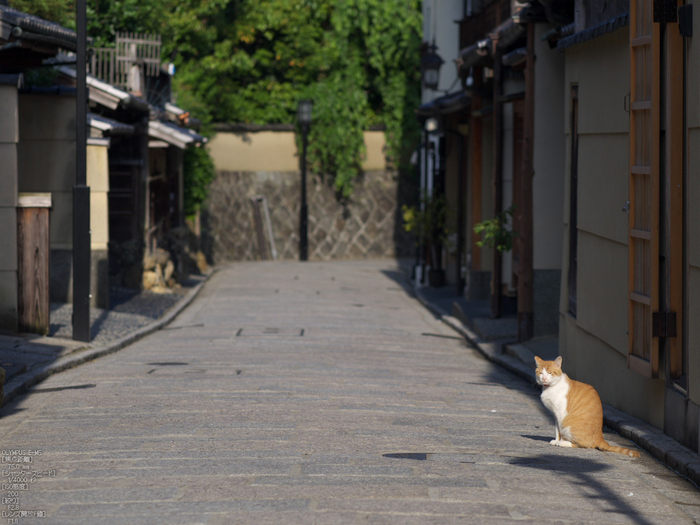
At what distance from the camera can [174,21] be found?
28.9 metres

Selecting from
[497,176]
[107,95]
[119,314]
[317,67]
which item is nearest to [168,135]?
[107,95]

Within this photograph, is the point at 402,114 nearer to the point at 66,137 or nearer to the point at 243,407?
the point at 66,137

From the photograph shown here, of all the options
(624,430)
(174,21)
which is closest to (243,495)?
(624,430)

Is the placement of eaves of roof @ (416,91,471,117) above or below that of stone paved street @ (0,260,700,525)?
above

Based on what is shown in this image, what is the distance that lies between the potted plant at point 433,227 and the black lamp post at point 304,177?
308 inches

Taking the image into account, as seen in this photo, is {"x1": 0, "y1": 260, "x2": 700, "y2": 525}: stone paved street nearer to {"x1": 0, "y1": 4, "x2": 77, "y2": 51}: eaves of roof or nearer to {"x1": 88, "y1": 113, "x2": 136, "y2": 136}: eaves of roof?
{"x1": 0, "y1": 4, "x2": 77, "y2": 51}: eaves of roof

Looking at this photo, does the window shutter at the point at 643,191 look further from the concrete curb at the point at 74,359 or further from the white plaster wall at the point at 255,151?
the white plaster wall at the point at 255,151

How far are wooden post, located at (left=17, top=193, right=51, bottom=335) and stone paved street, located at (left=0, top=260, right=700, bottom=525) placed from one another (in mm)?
1401

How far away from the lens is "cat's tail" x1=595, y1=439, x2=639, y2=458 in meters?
7.02

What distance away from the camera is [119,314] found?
16078 millimetres

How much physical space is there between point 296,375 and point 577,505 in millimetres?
5412

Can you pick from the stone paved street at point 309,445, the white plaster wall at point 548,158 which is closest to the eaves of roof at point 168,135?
the stone paved street at point 309,445

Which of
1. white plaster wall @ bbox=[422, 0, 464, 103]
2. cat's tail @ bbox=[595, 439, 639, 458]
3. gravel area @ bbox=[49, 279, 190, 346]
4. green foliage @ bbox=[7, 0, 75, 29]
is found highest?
white plaster wall @ bbox=[422, 0, 464, 103]

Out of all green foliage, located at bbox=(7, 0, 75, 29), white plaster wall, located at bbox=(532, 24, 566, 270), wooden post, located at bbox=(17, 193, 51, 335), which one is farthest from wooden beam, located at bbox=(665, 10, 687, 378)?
green foliage, located at bbox=(7, 0, 75, 29)
